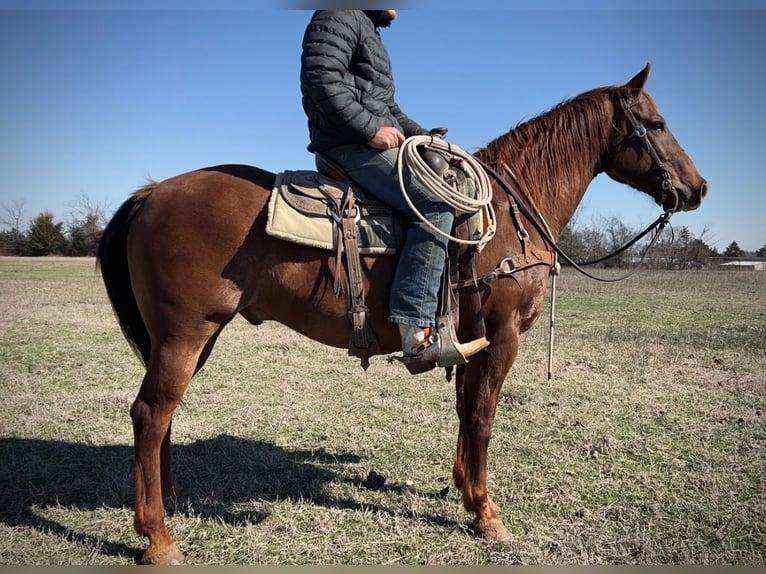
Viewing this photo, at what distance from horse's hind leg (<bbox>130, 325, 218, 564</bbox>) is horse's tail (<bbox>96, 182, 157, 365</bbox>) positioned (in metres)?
0.59

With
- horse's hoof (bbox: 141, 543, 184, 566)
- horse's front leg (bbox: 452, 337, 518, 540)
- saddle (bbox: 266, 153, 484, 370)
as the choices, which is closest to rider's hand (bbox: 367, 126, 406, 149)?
saddle (bbox: 266, 153, 484, 370)

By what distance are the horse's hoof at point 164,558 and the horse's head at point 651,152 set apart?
4070 mm

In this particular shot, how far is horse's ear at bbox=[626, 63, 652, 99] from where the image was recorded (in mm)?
3582

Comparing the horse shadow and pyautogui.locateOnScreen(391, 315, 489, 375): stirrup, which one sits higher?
pyautogui.locateOnScreen(391, 315, 489, 375): stirrup

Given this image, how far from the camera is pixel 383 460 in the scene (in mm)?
4430

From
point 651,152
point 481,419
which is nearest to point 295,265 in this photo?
point 481,419

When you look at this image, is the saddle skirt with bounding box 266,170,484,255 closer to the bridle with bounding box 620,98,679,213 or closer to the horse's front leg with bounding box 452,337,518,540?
the horse's front leg with bounding box 452,337,518,540

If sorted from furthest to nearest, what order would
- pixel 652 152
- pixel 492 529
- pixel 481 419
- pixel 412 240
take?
pixel 652 152 < pixel 481 419 < pixel 492 529 < pixel 412 240

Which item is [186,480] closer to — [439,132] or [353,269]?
[353,269]

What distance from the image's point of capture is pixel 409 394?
6.07m

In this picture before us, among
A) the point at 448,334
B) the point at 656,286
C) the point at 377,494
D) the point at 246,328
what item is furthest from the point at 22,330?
the point at 656,286

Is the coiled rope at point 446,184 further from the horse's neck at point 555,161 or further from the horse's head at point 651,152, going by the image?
the horse's head at point 651,152

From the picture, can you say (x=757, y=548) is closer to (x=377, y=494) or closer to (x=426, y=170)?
(x=377, y=494)

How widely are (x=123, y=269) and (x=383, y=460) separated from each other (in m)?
2.69
